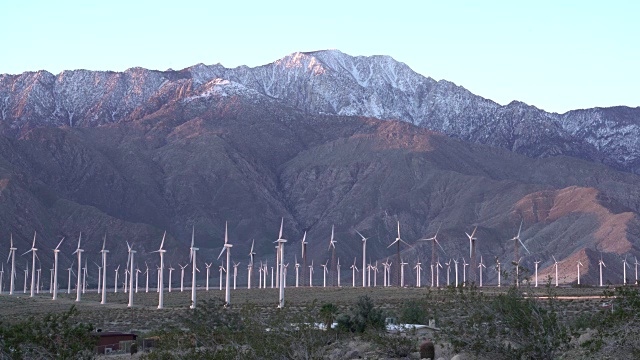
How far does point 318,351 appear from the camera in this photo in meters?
41.0

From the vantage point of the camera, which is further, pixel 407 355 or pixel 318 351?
pixel 407 355

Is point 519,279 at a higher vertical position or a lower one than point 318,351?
higher

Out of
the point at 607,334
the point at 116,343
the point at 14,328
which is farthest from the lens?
the point at 116,343

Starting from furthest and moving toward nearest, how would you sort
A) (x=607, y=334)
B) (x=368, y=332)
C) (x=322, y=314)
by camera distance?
1. (x=368, y=332)
2. (x=322, y=314)
3. (x=607, y=334)

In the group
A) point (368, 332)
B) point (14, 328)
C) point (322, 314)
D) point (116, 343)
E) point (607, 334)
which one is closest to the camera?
point (607, 334)

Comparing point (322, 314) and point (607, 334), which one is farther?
point (322, 314)

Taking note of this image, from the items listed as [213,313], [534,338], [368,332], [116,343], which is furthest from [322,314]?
[116,343]

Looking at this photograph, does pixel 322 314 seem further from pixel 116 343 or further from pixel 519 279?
pixel 116 343

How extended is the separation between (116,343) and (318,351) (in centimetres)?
2958

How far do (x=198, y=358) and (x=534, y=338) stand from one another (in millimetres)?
12023

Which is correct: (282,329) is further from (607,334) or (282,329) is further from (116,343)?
(116,343)

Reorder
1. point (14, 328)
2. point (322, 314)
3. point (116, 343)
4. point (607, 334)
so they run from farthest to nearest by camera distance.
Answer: point (116, 343), point (322, 314), point (14, 328), point (607, 334)

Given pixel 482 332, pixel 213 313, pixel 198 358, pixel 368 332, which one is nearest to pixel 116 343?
pixel 213 313

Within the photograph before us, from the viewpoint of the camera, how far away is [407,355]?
46.8m
